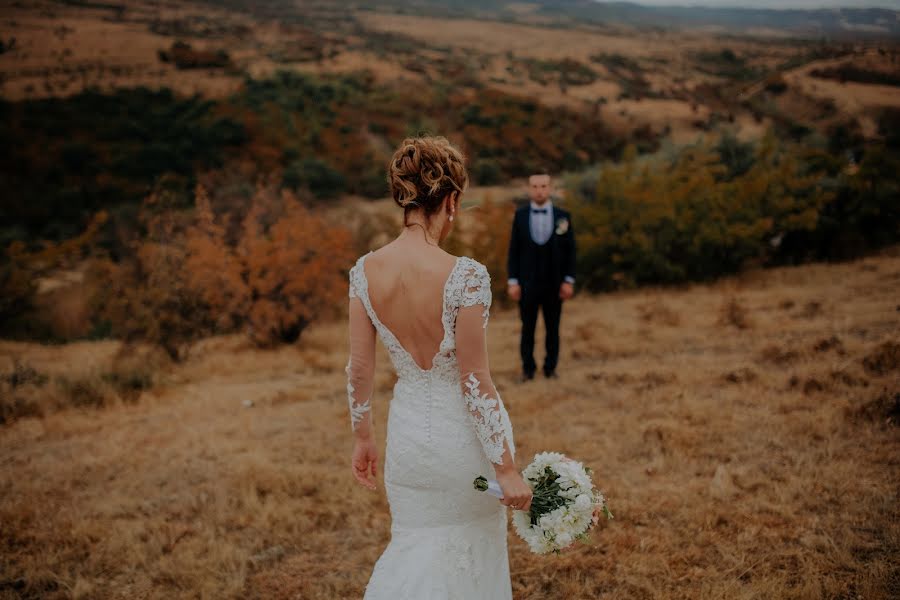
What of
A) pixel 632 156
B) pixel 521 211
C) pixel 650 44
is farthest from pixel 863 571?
pixel 650 44

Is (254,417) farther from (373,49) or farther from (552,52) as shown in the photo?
(552,52)

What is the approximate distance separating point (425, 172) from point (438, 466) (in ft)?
3.46

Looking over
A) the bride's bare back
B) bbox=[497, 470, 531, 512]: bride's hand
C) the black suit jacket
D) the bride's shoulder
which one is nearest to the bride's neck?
the bride's bare back

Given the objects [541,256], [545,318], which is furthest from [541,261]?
[545,318]

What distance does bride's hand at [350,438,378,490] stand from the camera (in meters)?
Result: 2.39

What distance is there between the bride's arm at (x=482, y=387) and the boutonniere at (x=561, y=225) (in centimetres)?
395

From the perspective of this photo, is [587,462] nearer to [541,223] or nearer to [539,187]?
[541,223]

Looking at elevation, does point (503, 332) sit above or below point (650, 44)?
below

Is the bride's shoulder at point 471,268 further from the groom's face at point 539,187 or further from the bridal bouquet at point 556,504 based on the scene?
the groom's face at point 539,187

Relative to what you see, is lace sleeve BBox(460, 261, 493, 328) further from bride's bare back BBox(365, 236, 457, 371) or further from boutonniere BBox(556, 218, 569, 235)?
boutonniere BBox(556, 218, 569, 235)

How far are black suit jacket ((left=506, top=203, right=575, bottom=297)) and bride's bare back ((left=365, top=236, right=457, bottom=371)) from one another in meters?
3.81

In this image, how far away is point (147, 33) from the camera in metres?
49.2

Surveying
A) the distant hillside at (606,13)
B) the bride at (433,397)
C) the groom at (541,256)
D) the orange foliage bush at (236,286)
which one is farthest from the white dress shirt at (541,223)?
the distant hillside at (606,13)

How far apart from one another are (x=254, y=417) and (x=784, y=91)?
125 feet
